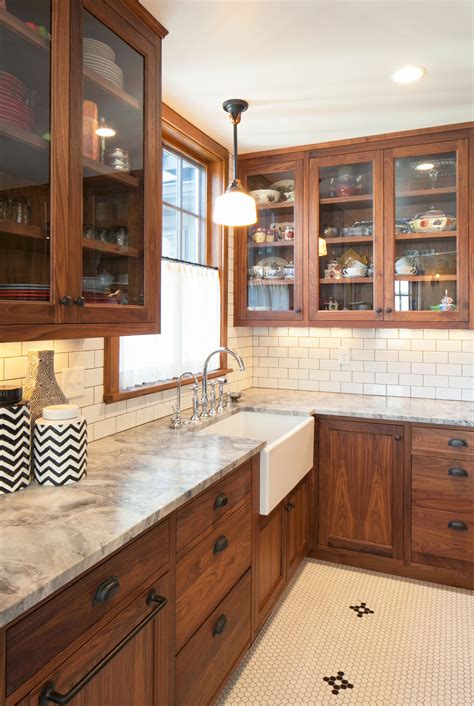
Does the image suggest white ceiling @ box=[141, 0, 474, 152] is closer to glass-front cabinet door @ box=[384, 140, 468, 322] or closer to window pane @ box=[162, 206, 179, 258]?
glass-front cabinet door @ box=[384, 140, 468, 322]

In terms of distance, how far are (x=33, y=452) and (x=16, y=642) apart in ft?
2.22

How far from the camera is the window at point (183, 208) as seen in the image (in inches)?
104

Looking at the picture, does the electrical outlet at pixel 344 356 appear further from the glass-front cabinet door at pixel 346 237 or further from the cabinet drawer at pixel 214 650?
A: the cabinet drawer at pixel 214 650

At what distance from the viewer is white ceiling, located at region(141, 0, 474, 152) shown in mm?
1726

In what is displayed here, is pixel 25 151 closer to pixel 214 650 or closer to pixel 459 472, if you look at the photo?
pixel 214 650

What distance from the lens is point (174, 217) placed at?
270cm

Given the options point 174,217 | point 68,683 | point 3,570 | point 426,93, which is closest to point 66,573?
point 3,570

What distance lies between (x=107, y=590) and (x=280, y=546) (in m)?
1.39

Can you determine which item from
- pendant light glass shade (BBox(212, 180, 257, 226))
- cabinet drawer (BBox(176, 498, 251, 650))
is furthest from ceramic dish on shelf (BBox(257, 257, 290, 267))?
cabinet drawer (BBox(176, 498, 251, 650))

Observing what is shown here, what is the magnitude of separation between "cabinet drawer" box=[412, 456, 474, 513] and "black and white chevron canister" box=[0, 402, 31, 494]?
76.5 inches

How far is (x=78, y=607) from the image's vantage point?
107cm

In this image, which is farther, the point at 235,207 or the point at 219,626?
the point at 235,207

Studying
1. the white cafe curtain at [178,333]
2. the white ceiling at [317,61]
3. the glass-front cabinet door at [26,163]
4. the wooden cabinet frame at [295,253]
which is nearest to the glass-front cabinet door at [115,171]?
the glass-front cabinet door at [26,163]

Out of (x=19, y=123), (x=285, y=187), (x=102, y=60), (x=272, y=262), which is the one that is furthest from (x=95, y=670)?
(x=285, y=187)
